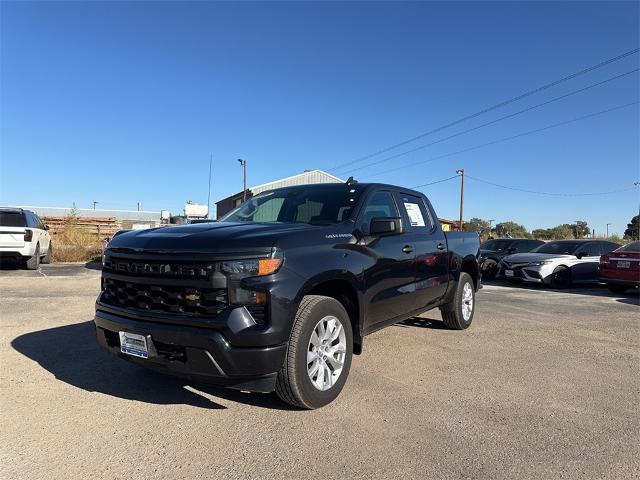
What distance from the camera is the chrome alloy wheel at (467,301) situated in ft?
21.1

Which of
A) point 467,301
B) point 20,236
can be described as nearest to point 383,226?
point 467,301

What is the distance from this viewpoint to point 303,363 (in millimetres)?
3311

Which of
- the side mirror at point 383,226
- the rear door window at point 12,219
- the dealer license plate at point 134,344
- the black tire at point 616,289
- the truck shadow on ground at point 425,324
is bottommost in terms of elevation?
the truck shadow on ground at point 425,324

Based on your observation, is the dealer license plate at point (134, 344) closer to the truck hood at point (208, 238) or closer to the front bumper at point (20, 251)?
the truck hood at point (208, 238)

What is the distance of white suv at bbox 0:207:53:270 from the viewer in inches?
481

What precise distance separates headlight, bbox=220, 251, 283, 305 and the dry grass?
56.0ft

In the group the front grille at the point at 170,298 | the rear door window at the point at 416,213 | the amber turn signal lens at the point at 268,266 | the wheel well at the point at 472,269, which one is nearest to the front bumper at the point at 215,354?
the front grille at the point at 170,298

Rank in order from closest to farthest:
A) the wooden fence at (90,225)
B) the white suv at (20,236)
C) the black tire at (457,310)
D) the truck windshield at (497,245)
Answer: the black tire at (457,310), the white suv at (20,236), the truck windshield at (497,245), the wooden fence at (90,225)

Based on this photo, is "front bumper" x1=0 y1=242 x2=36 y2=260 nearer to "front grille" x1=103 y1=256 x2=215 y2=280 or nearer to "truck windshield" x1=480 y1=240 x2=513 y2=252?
"front grille" x1=103 y1=256 x2=215 y2=280

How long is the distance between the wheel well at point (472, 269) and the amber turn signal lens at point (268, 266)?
160 inches

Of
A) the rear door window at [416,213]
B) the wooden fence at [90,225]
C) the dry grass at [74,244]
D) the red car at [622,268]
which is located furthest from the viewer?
the wooden fence at [90,225]

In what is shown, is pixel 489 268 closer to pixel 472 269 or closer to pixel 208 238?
pixel 472 269

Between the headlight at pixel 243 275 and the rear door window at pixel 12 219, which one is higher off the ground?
the rear door window at pixel 12 219

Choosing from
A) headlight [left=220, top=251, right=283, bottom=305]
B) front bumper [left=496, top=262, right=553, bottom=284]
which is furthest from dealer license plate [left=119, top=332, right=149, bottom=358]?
front bumper [left=496, top=262, right=553, bottom=284]
